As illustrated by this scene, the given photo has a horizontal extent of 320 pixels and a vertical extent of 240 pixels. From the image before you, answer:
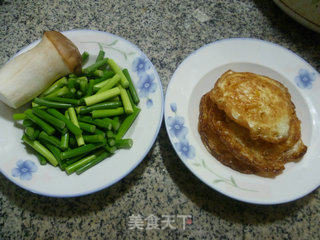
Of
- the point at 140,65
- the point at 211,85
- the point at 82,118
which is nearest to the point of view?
the point at 82,118

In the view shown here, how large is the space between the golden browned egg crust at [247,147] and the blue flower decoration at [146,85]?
0.33 meters

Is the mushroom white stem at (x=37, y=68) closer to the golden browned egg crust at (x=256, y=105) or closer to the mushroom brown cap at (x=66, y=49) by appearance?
the mushroom brown cap at (x=66, y=49)

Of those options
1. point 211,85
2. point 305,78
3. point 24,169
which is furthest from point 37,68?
point 305,78

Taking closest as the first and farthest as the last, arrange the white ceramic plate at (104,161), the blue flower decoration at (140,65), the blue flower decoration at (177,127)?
the white ceramic plate at (104,161)
the blue flower decoration at (177,127)
the blue flower decoration at (140,65)

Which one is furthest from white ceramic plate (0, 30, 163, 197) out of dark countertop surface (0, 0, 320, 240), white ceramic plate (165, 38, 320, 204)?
dark countertop surface (0, 0, 320, 240)

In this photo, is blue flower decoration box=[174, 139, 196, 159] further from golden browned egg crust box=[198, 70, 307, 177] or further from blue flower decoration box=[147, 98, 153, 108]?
blue flower decoration box=[147, 98, 153, 108]

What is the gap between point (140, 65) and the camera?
151 centimetres

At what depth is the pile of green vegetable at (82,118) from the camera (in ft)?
4.38

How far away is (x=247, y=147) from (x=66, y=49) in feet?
3.61

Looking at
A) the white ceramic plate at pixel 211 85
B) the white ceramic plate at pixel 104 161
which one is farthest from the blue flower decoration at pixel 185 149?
the white ceramic plate at pixel 104 161

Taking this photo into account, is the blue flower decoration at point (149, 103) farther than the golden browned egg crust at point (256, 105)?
Yes

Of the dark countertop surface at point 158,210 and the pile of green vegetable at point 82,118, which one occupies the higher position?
the pile of green vegetable at point 82,118

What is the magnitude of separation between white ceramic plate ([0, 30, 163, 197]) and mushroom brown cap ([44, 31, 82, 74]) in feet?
0.41

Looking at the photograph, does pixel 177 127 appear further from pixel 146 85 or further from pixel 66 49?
pixel 66 49
